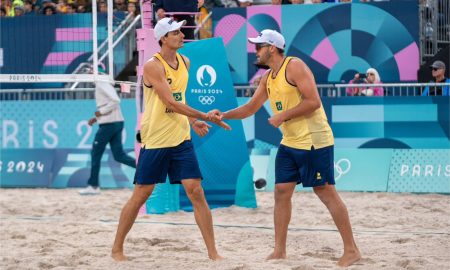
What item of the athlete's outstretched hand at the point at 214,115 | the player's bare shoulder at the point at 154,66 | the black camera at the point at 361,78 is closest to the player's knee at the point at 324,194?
the athlete's outstretched hand at the point at 214,115

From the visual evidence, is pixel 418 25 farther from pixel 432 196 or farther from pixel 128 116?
pixel 128 116

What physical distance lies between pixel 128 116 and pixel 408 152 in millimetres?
4584

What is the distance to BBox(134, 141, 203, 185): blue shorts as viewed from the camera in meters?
7.10

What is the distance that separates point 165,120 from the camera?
713cm

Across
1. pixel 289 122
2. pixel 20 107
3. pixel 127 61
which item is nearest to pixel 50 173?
pixel 20 107

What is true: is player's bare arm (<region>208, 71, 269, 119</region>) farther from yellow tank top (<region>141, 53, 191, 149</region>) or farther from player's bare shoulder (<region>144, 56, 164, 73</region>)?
player's bare shoulder (<region>144, 56, 164, 73</region>)

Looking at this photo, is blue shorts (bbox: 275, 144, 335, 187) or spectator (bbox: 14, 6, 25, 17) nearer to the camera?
blue shorts (bbox: 275, 144, 335, 187)

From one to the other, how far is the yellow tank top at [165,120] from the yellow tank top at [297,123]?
843 mm

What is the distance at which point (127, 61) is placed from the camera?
15.1 m

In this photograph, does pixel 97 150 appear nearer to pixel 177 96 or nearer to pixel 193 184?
pixel 177 96

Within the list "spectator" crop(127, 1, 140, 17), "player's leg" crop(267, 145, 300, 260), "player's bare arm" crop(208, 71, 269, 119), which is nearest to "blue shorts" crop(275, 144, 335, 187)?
"player's leg" crop(267, 145, 300, 260)

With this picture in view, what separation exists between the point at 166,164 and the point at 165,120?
371mm

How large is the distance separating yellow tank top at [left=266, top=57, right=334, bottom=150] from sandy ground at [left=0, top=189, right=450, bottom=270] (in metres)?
0.98

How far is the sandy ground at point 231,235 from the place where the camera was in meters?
6.95
